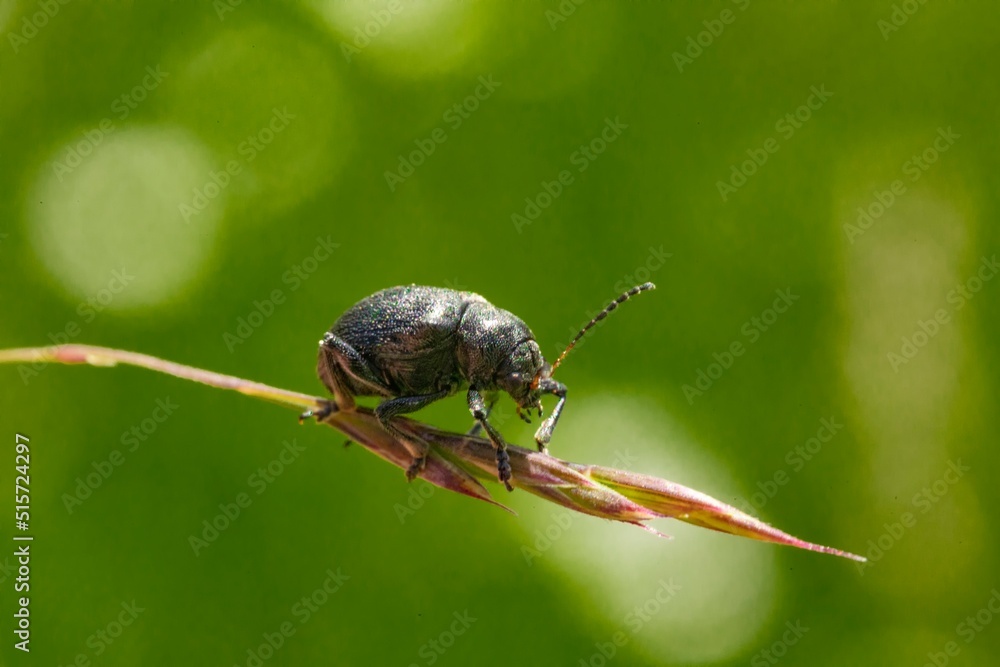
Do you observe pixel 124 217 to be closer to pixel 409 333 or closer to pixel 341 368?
pixel 341 368

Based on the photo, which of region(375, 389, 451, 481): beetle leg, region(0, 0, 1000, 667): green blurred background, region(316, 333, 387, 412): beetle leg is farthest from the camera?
region(316, 333, 387, 412): beetle leg

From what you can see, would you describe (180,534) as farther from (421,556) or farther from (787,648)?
(787,648)

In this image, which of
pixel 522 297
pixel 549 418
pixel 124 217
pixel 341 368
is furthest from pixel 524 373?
pixel 124 217

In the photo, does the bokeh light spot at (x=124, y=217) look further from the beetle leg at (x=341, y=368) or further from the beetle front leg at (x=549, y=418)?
the beetle front leg at (x=549, y=418)

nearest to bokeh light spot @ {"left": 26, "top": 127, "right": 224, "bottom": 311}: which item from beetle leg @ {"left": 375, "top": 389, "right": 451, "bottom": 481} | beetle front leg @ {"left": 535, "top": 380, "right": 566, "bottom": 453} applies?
beetle leg @ {"left": 375, "top": 389, "right": 451, "bottom": 481}

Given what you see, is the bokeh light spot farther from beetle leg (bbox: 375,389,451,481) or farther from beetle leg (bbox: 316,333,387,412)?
beetle leg (bbox: 375,389,451,481)

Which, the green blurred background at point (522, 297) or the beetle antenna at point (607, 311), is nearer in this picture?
the green blurred background at point (522, 297)

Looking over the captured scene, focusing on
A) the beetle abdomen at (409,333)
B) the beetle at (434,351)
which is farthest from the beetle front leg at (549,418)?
the beetle abdomen at (409,333)
